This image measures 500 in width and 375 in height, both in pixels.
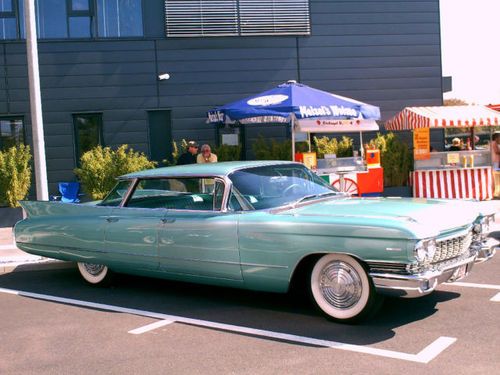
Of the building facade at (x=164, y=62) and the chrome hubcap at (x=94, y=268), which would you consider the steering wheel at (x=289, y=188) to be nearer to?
the chrome hubcap at (x=94, y=268)

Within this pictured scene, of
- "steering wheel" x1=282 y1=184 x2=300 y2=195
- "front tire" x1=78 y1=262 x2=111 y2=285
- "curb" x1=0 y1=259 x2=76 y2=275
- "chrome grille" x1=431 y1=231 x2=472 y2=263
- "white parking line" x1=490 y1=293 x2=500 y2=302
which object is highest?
"steering wheel" x1=282 y1=184 x2=300 y2=195

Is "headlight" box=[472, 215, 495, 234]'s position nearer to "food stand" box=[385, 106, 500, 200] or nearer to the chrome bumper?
the chrome bumper

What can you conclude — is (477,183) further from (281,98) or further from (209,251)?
(209,251)

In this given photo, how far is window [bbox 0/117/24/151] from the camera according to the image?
14938 mm

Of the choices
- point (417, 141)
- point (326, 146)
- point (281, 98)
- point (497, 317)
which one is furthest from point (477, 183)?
point (497, 317)

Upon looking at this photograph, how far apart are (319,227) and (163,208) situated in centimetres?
195

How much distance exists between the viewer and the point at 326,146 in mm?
14430

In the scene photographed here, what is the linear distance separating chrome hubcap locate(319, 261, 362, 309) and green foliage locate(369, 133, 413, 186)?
9.77m

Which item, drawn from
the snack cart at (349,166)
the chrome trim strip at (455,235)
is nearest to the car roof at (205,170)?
the chrome trim strip at (455,235)

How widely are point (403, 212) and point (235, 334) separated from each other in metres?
1.74

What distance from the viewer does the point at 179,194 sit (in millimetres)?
6496

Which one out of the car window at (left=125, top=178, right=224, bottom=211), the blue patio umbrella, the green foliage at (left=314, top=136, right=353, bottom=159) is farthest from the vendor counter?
the car window at (left=125, top=178, right=224, bottom=211)

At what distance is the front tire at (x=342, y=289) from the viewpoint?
16.5 feet

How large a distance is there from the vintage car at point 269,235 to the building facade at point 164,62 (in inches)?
319
